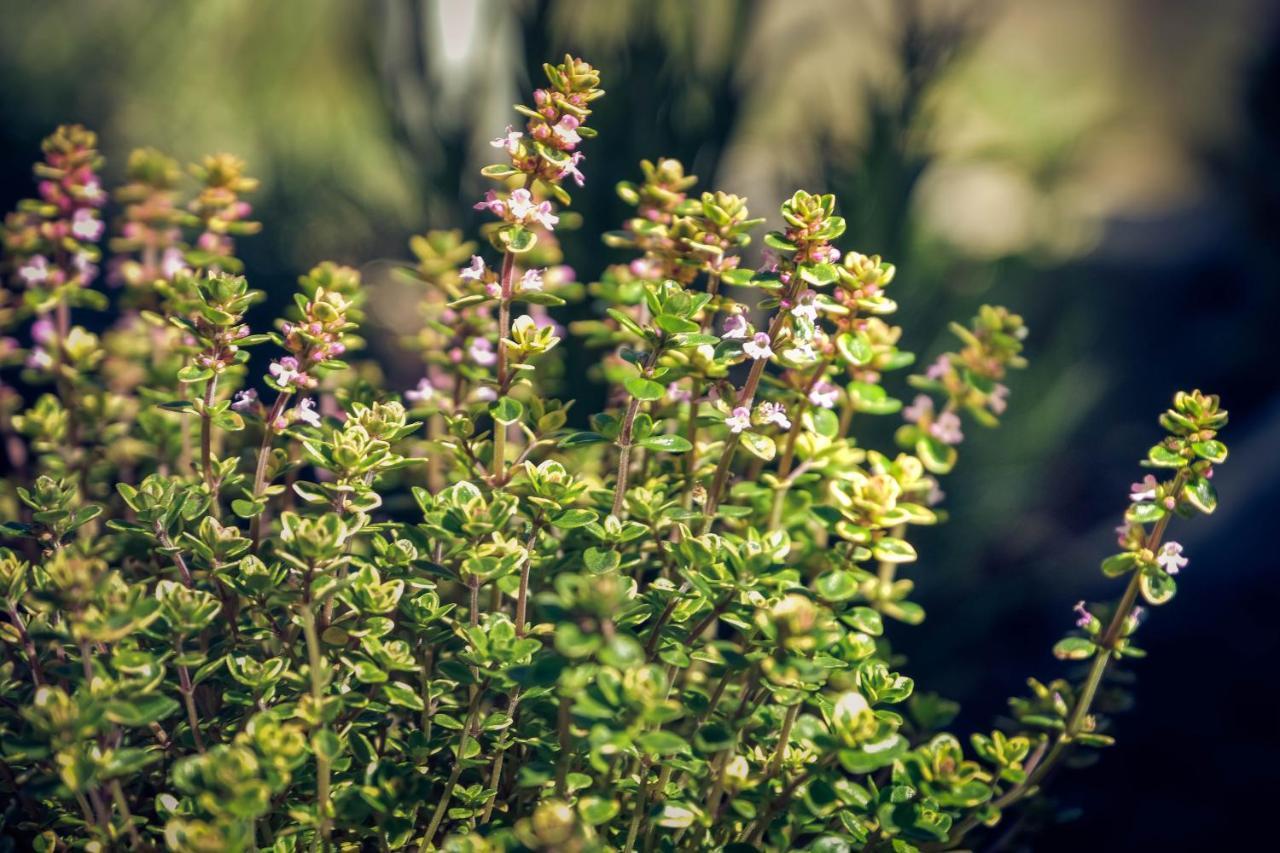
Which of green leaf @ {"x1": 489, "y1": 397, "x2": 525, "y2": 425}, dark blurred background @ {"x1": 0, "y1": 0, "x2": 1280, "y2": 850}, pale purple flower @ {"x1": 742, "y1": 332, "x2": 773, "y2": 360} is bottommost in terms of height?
green leaf @ {"x1": 489, "y1": 397, "x2": 525, "y2": 425}

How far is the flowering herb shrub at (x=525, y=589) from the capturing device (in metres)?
0.72

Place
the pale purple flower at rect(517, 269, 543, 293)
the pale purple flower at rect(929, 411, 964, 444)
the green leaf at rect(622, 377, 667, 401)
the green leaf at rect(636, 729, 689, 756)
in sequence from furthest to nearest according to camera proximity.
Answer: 1. the pale purple flower at rect(929, 411, 964, 444)
2. the pale purple flower at rect(517, 269, 543, 293)
3. the green leaf at rect(622, 377, 667, 401)
4. the green leaf at rect(636, 729, 689, 756)

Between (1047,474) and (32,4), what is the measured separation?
10.7 feet

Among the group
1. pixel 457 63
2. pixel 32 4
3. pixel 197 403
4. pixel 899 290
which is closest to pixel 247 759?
pixel 197 403

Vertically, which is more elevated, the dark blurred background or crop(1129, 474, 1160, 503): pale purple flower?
the dark blurred background

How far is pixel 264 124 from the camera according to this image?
334cm

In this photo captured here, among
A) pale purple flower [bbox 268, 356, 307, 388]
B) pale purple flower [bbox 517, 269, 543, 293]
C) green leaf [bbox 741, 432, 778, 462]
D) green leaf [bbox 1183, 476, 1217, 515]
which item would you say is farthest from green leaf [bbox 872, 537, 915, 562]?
pale purple flower [bbox 268, 356, 307, 388]

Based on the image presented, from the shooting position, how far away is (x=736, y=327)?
0.84 metres

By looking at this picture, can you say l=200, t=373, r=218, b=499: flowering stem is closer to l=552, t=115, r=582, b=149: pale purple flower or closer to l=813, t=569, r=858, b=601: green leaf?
l=552, t=115, r=582, b=149: pale purple flower

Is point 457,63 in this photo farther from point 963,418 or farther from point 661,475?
point 661,475

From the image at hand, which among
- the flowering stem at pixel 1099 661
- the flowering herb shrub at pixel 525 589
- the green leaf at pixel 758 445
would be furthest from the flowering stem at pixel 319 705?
the flowering stem at pixel 1099 661

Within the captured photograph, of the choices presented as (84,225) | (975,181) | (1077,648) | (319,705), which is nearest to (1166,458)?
(1077,648)

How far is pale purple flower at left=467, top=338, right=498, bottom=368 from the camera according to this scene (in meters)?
1.02

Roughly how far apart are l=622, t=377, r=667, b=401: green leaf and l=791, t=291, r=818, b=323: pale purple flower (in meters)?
0.12
